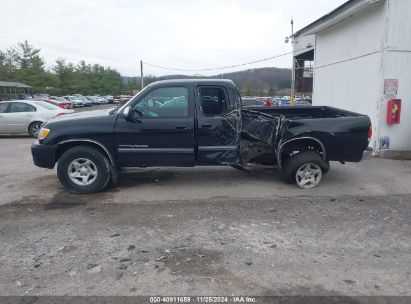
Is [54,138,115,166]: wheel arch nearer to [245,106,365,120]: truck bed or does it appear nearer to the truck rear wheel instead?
the truck rear wheel

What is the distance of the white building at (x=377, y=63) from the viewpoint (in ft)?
30.4

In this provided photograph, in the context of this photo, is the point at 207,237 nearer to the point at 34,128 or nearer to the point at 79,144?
the point at 79,144

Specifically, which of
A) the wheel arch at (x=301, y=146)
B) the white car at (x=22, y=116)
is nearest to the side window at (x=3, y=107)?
the white car at (x=22, y=116)

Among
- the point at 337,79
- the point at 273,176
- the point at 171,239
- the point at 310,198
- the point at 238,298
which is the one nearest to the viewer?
the point at 238,298

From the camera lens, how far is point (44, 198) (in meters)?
6.23

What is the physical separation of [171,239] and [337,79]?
969 cm

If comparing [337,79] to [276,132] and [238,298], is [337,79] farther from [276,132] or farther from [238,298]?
[238,298]

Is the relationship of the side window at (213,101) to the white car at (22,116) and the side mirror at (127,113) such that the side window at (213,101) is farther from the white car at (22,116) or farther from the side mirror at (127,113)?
the white car at (22,116)

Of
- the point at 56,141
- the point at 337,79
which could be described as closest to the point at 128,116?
the point at 56,141

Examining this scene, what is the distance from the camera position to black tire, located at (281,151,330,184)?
6.66 meters

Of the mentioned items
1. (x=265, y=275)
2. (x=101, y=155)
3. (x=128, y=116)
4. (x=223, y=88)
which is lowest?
(x=265, y=275)

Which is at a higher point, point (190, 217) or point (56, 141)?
point (56, 141)

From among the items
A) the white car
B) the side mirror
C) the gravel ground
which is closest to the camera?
the gravel ground

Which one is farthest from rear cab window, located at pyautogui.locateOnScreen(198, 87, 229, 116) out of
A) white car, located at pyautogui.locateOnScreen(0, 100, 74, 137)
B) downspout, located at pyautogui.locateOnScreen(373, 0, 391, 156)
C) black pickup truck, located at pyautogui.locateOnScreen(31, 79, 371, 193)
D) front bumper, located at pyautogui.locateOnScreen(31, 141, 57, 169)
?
white car, located at pyautogui.locateOnScreen(0, 100, 74, 137)
